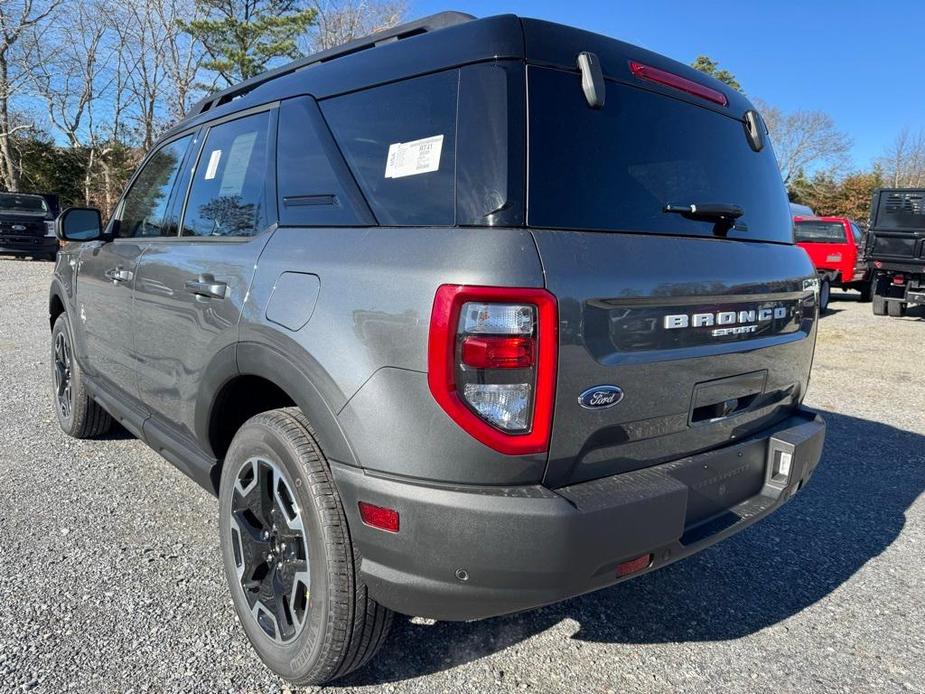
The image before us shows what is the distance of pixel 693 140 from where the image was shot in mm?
2230

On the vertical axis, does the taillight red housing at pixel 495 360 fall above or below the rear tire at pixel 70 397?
above

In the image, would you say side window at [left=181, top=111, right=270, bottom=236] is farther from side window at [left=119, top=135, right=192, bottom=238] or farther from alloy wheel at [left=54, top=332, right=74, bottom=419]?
alloy wheel at [left=54, top=332, right=74, bottom=419]

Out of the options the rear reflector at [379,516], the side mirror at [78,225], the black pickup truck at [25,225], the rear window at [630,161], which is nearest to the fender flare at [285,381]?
the rear reflector at [379,516]

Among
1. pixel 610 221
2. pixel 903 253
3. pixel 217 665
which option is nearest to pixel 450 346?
pixel 610 221

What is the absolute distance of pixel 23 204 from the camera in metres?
17.8

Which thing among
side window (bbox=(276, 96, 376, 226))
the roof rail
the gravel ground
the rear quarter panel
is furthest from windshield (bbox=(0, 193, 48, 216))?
the rear quarter panel

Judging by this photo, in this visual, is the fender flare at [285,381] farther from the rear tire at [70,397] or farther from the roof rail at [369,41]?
the rear tire at [70,397]

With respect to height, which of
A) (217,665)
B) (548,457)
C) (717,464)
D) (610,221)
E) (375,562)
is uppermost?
(610,221)

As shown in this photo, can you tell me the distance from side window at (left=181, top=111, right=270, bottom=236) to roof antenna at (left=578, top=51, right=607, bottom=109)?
119 centimetres

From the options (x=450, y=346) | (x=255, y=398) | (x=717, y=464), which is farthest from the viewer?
(x=255, y=398)

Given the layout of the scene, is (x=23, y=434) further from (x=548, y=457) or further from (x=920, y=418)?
(x=920, y=418)

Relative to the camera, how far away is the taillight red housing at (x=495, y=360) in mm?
1576

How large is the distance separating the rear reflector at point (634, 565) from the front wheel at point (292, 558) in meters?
0.69

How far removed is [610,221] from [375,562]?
1.14 meters
